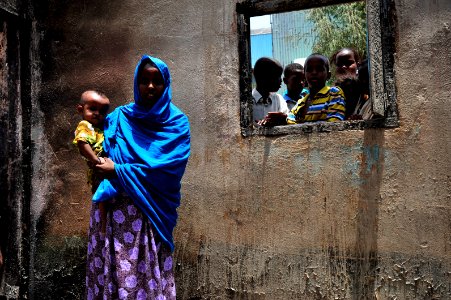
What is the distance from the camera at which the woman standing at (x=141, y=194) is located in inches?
107

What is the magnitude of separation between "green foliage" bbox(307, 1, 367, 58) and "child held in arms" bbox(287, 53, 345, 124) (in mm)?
8093

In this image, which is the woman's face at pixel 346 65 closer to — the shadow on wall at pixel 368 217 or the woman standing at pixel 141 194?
the shadow on wall at pixel 368 217

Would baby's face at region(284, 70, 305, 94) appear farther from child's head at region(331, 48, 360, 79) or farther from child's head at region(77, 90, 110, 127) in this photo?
child's head at region(77, 90, 110, 127)

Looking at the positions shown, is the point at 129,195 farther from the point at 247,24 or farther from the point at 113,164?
the point at 247,24

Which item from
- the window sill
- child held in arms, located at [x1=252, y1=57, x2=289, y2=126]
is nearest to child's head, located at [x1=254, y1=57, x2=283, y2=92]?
child held in arms, located at [x1=252, y1=57, x2=289, y2=126]

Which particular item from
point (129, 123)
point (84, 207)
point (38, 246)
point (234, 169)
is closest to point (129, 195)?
point (129, 123)

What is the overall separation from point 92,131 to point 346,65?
2218 mm

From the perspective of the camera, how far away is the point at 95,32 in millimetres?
4133

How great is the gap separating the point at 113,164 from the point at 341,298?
175 centimetres

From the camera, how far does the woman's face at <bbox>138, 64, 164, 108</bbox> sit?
2.82 metres

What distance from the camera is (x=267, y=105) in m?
4.30

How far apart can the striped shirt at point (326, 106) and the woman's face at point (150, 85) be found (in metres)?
1.21

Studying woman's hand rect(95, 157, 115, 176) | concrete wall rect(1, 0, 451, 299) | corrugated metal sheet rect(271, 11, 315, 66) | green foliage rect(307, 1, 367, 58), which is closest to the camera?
woman's hand rect(95, 157, 115, 176)

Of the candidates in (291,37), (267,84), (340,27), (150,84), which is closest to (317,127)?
(267,84)
